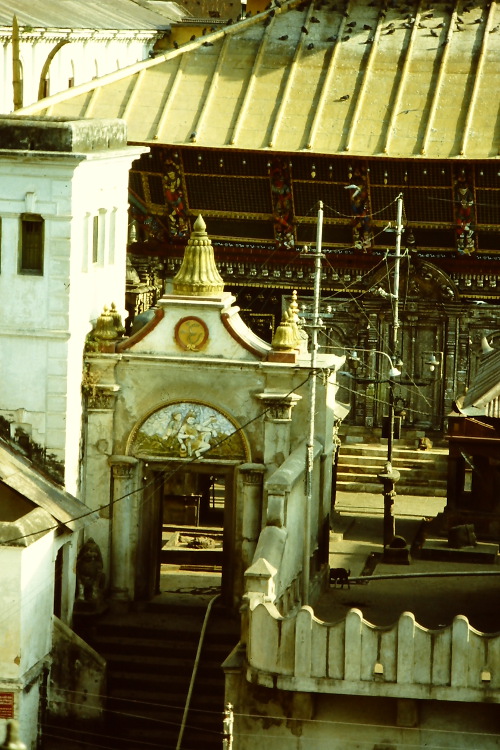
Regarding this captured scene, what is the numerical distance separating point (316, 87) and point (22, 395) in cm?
2078

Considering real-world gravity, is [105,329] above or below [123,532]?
above

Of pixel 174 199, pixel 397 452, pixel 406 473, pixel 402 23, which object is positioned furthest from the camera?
pixel 402 23

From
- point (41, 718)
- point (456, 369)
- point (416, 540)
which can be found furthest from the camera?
point (456, 369)

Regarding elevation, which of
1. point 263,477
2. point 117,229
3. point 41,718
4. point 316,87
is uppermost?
point 316,87

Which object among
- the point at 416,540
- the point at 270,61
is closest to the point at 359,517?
the point at 416,540

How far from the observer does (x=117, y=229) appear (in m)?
41.7

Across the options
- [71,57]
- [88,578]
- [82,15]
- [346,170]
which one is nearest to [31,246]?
[88,578]

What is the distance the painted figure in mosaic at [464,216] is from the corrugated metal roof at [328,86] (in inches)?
49.4

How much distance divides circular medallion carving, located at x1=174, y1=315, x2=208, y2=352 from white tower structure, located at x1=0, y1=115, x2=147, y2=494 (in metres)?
1.92

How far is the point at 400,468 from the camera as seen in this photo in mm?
53531

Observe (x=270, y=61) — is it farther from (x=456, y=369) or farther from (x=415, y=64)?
(x=456, y=369)

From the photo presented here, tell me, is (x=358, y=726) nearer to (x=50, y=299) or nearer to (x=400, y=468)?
(x=50, y=299)

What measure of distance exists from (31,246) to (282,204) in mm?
18806

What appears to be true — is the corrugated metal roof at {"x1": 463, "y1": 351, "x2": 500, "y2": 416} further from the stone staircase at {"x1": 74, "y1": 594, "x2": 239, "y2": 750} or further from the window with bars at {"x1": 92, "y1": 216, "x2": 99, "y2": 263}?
the window with bars at {"x1": 92, "y1": 216, "x2": 99, "y2": 263}
